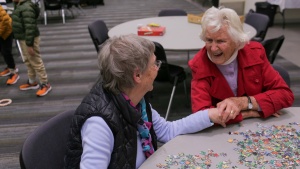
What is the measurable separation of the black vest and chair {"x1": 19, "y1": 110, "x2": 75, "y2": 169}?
0.08 meters

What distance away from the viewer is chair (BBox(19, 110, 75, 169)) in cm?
107

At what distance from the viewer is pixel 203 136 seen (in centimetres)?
135

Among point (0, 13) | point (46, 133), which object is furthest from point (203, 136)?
point (0, 13)

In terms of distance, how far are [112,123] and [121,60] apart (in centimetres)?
24

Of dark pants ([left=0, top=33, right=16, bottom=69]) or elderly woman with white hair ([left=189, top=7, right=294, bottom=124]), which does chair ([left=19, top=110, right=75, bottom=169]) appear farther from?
dark pants ([left=0, top=33, right=16, bottom=69])

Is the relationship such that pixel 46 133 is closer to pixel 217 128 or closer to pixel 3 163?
pixel 217 128

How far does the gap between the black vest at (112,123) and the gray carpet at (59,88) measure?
5.21ft

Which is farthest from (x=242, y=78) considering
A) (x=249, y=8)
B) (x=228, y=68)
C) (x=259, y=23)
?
(x=249, y=8)

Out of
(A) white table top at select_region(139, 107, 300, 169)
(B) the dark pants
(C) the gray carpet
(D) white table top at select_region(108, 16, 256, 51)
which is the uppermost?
(D) white table top at select_region(108, 16, 256, 51)

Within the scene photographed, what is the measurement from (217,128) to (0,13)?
370cm

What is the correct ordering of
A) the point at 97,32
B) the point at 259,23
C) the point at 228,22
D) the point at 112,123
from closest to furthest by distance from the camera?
the point at 112,123 → the point at 228,22 → the point at 97,32 → the point at 259,23

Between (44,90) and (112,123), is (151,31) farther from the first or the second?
(112,123)

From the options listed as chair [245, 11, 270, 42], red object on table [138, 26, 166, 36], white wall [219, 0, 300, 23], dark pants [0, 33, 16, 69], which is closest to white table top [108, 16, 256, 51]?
red object on table [138, 26, 166, 36]

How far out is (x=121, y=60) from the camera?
1.09 m
